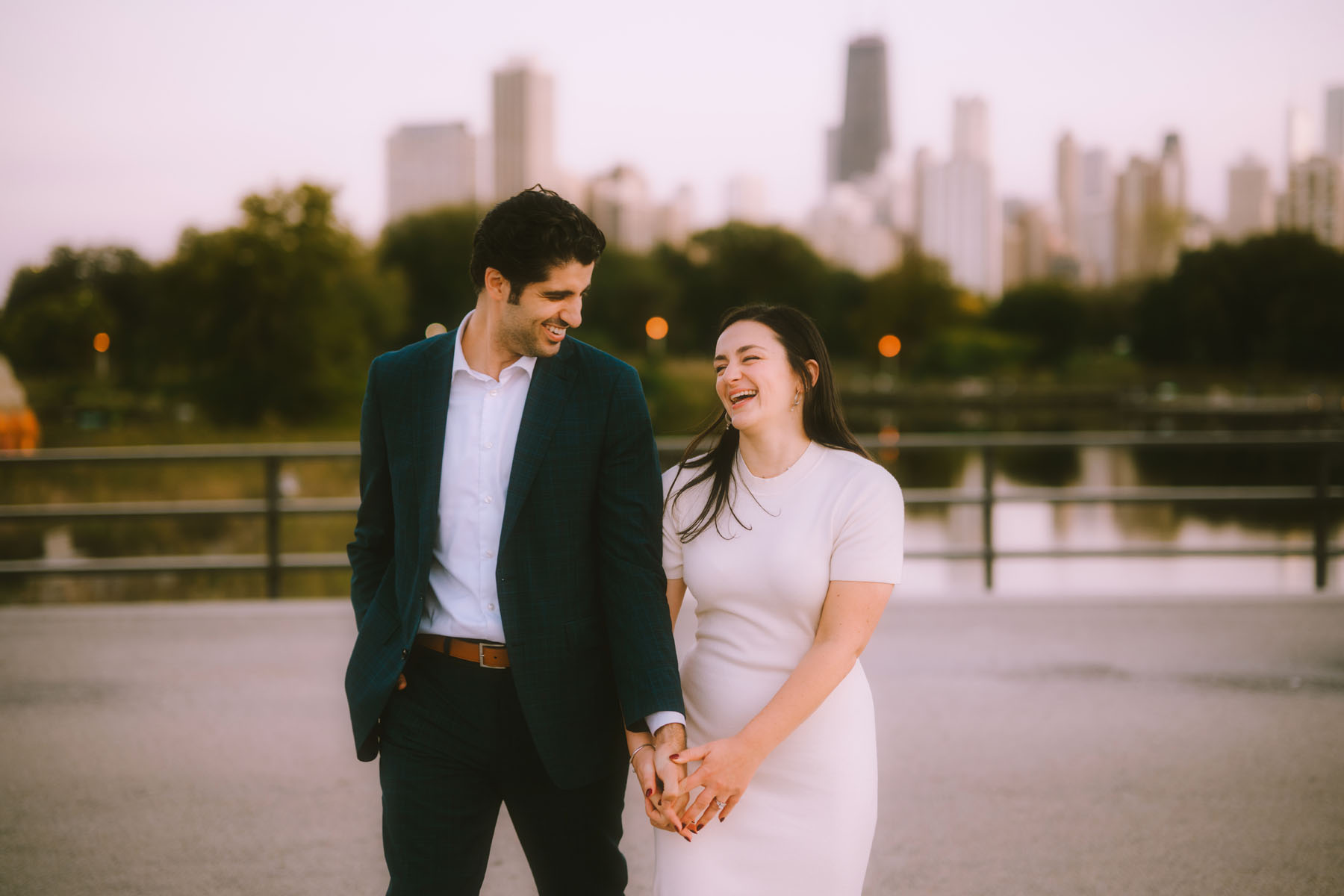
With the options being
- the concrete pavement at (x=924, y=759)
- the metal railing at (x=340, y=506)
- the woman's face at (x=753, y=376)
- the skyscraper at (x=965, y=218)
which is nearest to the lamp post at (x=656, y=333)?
the metal railing at (x=340, y=506)

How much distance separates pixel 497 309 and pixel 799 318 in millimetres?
664

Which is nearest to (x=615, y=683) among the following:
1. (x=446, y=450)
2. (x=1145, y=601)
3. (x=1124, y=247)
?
(x=446, y=450)

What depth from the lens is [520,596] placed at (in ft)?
6.88

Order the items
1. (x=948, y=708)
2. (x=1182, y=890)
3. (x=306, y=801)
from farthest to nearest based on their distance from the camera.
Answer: (x=948, y=708) < (x=306, y=801) < (x=1182, y=890)

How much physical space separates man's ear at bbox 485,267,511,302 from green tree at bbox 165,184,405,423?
1247 inches

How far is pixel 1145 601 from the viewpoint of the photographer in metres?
6.70

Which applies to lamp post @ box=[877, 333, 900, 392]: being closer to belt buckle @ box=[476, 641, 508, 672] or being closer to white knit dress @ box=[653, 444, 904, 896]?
white knit dress @ box=[653, 444, 904, 896]

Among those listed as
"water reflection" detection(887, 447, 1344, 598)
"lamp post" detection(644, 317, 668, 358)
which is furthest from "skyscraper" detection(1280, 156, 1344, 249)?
"water reflection" detection(887, 447, 1344, 598)

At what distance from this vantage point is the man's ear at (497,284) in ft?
7.04

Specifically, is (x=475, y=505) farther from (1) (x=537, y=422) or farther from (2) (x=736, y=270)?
(2) (x=736, y=270)

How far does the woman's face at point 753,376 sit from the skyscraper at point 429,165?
124969 mm

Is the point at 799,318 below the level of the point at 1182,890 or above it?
above

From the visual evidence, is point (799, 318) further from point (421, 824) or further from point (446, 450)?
point (421, 824)

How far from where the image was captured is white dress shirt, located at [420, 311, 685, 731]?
7.05ft
